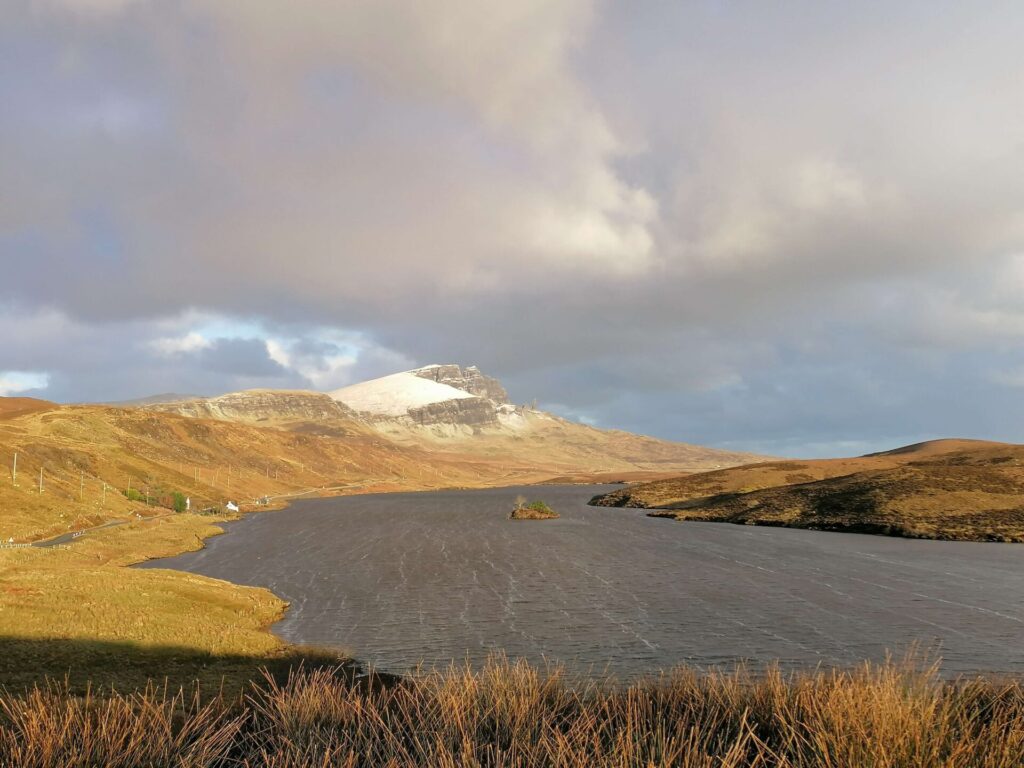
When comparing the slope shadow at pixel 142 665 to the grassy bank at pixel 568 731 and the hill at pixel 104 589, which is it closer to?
the hill at pixel 104 589

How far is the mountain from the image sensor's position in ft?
245

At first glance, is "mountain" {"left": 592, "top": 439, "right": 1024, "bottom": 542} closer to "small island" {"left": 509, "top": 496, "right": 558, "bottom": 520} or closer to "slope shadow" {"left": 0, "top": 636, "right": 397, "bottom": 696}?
"small island" {"left": 509, "top": 496, "right": 558, "bottom": 520}

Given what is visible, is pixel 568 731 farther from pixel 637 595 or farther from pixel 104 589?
pixel 637 595

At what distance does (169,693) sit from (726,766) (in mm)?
17011

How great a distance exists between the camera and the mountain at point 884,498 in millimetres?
74812

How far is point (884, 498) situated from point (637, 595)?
60.0 metres

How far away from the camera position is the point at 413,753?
10133mm

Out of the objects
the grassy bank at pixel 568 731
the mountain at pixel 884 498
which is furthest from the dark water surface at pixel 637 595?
the grassy bank at pixel 568 731

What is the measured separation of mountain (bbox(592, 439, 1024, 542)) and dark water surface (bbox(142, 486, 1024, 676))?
713 cm

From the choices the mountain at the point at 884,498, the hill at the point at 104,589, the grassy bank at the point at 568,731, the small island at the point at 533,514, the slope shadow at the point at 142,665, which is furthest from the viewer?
the small island at the point at 533,514

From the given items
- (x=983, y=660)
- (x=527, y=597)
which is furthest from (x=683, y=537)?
(x=983, y=660)

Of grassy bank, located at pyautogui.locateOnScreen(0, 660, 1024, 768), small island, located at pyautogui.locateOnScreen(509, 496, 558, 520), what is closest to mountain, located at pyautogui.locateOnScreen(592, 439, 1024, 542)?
small island, located at pyautogui.locateOnScreen(509, 496, 558, 520)

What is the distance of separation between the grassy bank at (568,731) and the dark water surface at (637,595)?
13195 mm

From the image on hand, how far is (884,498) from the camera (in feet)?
283
